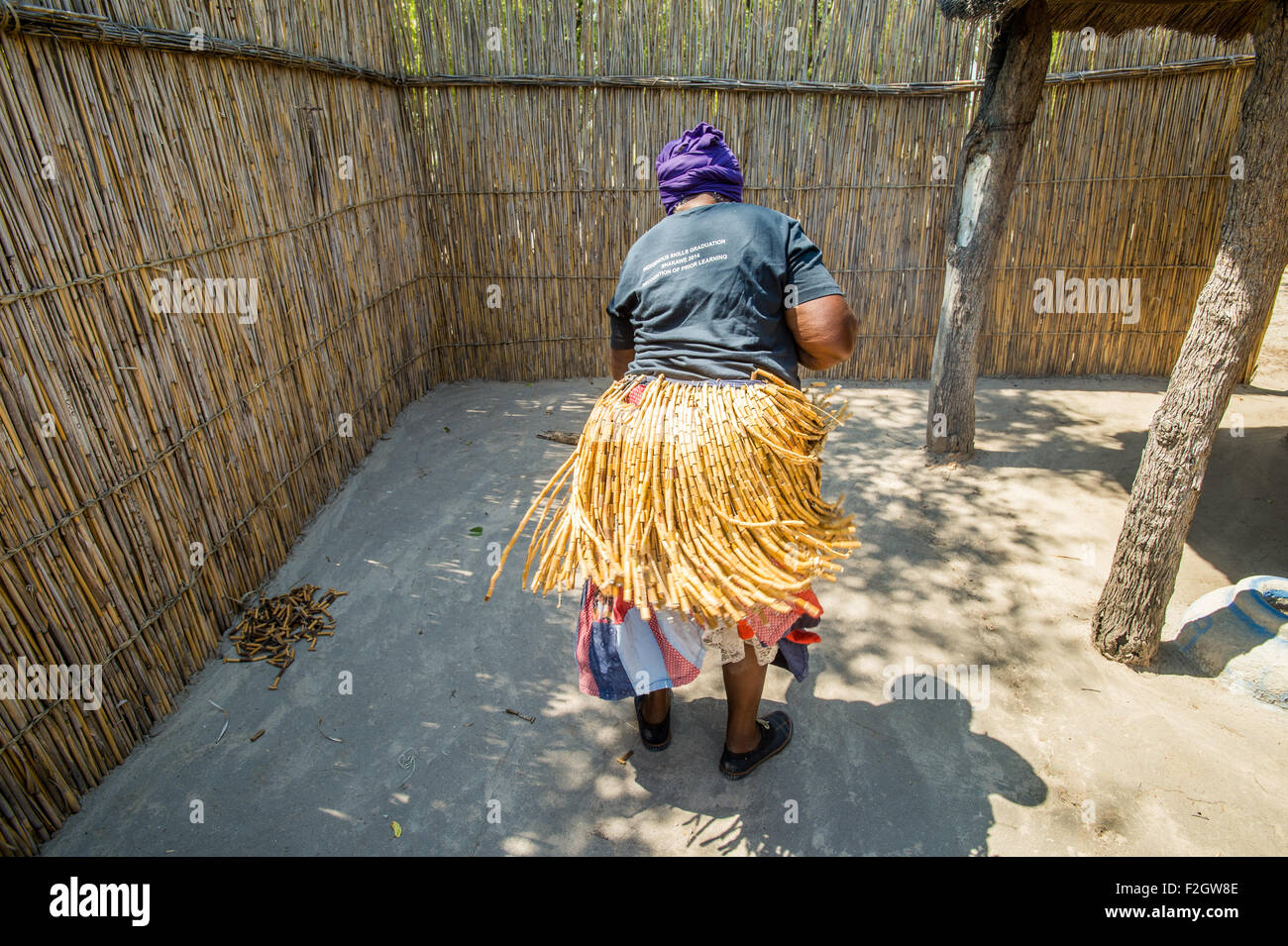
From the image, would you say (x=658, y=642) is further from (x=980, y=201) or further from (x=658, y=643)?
(x=980, y=201)

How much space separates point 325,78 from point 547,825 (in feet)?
14.6

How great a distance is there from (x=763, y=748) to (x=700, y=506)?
44.8 inches

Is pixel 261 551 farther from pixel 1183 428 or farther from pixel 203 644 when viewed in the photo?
pixel 1183 428

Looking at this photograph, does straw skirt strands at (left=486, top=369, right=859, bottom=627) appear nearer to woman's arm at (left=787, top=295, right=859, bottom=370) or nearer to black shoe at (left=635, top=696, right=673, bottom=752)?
woman's arm at (left=787, top=295, right=859, bottom=370)

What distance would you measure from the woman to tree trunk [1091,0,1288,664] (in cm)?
163

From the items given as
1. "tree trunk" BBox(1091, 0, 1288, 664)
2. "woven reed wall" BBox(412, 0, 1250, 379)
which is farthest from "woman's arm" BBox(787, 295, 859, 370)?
"woven reed wall" BBox(412, 0, 1250, 379)

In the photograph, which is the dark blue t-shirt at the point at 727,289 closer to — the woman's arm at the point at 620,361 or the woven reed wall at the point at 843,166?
the woman's arm at the point at 620,361

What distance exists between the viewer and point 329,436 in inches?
175

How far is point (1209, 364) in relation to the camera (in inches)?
115

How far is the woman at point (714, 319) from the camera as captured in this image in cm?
219

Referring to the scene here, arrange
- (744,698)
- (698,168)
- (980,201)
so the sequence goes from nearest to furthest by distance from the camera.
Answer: (698,168), (744,698), (980,201)

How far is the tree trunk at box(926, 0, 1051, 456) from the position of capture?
4.28 m

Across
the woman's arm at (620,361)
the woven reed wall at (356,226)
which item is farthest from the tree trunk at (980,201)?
the woman's arm at (620,361)

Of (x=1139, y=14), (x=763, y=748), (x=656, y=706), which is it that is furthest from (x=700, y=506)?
(x=1139, y=14)
